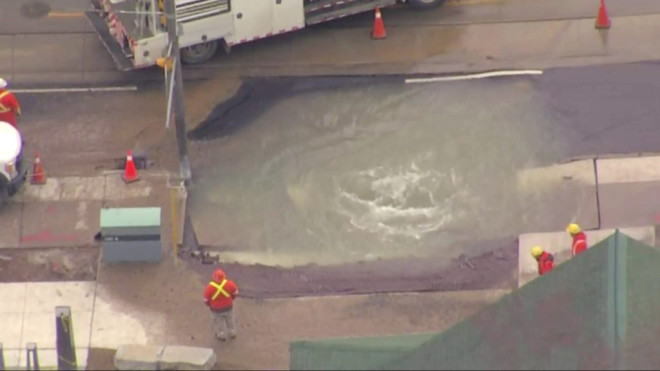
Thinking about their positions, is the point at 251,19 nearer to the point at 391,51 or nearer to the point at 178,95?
the point at 391,51

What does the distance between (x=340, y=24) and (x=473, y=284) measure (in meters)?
6.88

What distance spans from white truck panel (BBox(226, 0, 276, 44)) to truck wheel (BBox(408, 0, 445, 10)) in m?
2.85

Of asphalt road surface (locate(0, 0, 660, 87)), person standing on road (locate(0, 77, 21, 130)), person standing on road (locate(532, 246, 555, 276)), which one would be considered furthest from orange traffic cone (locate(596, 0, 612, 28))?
person standing on road (locate(0, 77, 21, 130))

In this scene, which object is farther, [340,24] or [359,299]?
[340,24]

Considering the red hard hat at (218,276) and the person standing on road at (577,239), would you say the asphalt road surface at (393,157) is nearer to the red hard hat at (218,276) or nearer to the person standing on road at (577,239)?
the person standing on road at (577,239)

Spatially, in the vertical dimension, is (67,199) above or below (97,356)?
above

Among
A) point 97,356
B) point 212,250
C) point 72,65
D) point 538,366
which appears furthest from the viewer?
point 72,65

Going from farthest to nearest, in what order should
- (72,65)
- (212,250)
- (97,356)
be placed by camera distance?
1. (72,65)
2. (212,250)
3. (97,356)

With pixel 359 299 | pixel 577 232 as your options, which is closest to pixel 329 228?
pixel 359 299

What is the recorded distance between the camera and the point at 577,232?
29250 millimetres

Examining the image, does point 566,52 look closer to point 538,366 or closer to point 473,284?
point 473,284

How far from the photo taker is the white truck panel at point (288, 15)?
33875 mm

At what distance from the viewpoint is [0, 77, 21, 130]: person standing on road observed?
3145 centimetres

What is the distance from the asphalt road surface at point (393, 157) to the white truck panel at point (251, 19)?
0.86 metres
